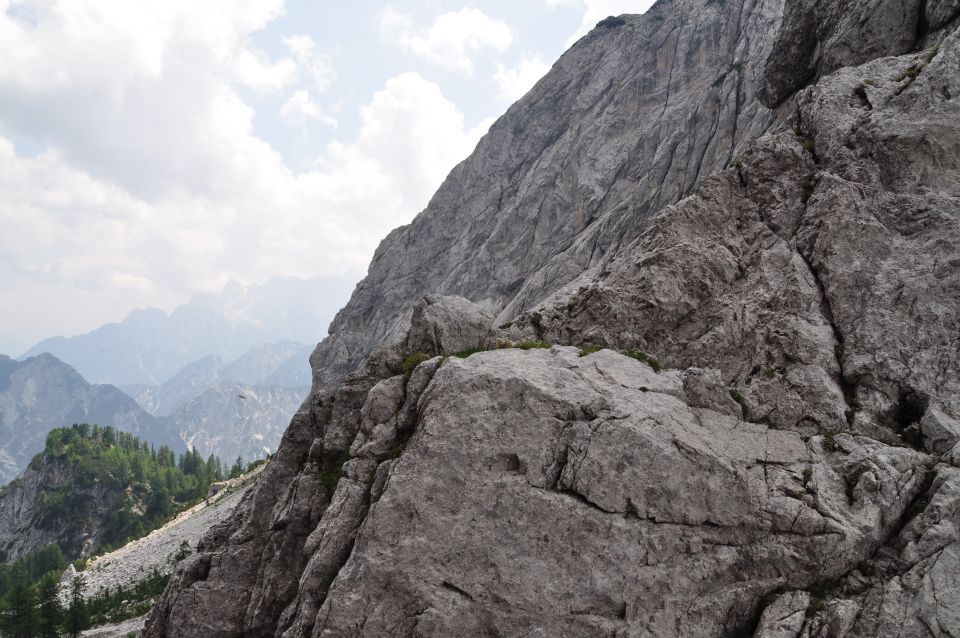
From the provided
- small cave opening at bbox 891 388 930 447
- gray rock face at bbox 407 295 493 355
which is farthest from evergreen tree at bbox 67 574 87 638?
small cave opening at bbox 891 388 930 447

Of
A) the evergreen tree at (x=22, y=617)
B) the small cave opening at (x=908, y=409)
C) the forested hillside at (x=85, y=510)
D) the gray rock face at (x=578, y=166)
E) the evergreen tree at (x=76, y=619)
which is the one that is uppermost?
the gray rock face at (x=578, y=166)

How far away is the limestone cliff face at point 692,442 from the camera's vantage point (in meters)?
16.7

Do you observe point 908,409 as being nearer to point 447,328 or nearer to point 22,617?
point 447,328

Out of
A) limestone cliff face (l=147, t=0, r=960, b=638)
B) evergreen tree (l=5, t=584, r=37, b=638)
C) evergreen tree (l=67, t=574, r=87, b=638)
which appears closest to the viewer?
limestone cliff face (l=147, t=0, r=960, b=638)

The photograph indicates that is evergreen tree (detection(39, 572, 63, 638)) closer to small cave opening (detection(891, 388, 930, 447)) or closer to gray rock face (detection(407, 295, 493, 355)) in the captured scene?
gray rock face (detection(407, 295, 493, 355))

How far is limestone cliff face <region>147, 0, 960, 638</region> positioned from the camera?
16688mm

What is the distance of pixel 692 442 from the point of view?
62.0 ft

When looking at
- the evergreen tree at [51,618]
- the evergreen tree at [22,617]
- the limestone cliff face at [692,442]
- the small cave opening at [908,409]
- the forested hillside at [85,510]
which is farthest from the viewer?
the forested hillside at [85,510]

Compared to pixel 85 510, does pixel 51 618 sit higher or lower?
lower

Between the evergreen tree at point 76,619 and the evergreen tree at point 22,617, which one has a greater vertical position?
the evergreen tree at point 22,617

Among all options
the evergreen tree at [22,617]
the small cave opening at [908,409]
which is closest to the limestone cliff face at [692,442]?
the small cave opening at [908,409]

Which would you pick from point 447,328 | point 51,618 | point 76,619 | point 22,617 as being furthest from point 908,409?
point 22,617

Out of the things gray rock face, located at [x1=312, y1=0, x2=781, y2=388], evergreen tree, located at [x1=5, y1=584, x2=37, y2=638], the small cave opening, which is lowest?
evergreen tree, located at [x1=5, y1=584, x2=37, y2=638]

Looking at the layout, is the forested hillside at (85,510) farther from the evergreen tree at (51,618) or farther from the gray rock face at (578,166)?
the evergreen tree at (51,618)
